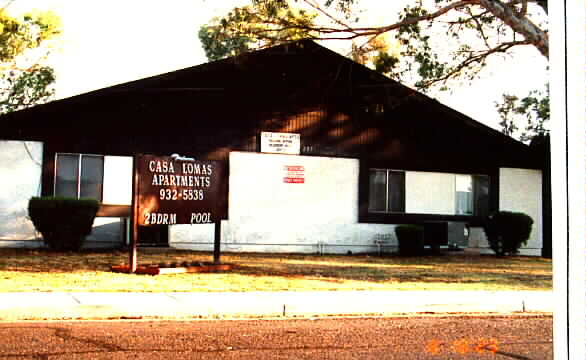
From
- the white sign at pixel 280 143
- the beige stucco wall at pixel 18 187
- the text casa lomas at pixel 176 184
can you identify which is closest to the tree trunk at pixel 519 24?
the text casa lomas at pixel 176 184

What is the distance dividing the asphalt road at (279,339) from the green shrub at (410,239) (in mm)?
12911

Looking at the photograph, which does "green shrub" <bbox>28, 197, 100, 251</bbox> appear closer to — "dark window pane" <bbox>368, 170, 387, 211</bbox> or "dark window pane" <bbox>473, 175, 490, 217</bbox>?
"dark window pane" <bbox>368, 170, 387, 211</bbox>

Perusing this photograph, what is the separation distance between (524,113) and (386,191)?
40.9 feet

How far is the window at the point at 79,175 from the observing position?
20.3 metres

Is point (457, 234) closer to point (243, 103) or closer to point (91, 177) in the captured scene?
point (243, 103)

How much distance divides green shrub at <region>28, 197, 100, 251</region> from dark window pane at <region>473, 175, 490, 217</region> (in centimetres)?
1324

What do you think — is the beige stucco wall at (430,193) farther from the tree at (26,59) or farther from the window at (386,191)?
the tree at (26,59)

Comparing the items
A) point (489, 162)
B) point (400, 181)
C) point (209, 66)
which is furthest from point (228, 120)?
point (489, 162)

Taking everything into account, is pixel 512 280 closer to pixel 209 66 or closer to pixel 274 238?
pixel 274 238

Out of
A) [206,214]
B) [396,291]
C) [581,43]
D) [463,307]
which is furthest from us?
[206,214]

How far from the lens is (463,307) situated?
438 inches

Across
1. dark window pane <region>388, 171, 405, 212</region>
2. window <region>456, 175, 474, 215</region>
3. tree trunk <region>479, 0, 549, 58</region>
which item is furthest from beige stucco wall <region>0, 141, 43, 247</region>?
window <region>456, 175, 474, 215</region>

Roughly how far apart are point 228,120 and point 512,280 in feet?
32.9

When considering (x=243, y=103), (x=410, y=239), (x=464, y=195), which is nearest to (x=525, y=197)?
(x=464, y=195)
